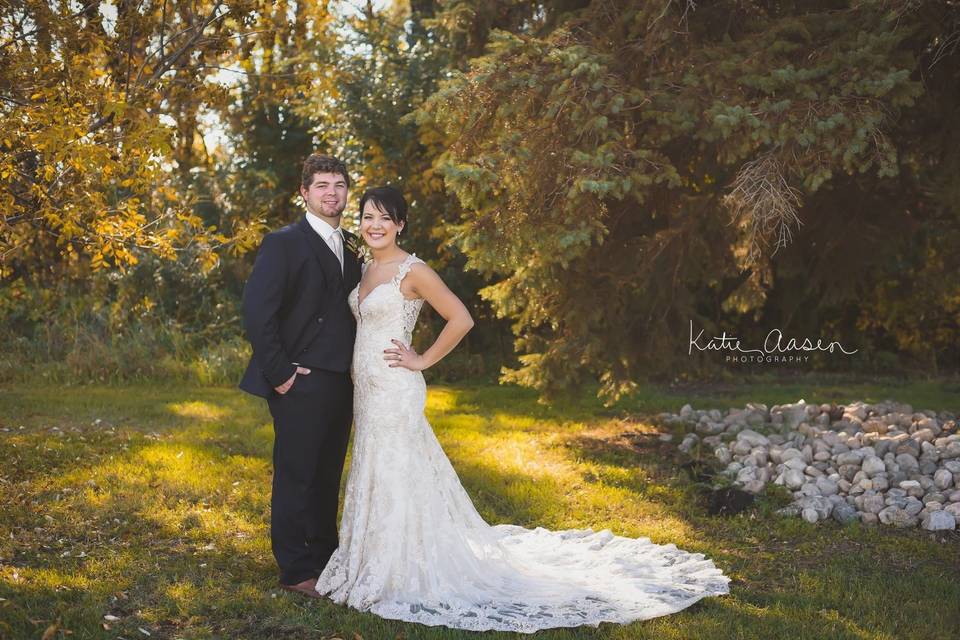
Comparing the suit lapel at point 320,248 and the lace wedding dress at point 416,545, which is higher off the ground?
the suit lapel at point 320,248

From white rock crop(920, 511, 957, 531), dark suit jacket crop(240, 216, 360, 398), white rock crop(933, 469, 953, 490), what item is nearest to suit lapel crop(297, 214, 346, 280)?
dark suit jacket crop(240, 216, 360, 398)

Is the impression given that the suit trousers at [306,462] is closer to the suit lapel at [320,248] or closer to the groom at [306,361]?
the groom at [306,361]

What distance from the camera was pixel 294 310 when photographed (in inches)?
165

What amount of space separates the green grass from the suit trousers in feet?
0.77

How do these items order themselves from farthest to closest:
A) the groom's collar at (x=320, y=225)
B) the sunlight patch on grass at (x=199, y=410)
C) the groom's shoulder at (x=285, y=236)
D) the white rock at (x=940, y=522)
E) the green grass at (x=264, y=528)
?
1. the sunlight patch on grass at (x=199, y=410)
2. the white rock at (x=940, y=522)
3. the groom's collar at (x=320, y=225)
4. the groom's shoulder at (x=285, y=236)
5. the green grass at (x=264, y=528)

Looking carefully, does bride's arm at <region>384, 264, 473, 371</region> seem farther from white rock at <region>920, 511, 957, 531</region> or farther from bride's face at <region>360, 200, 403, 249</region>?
white rock at <region>920, 511, 957, 531</region>

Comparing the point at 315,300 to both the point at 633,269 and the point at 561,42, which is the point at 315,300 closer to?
the point at 561,42

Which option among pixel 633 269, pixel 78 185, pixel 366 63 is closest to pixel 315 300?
pixel 78 185

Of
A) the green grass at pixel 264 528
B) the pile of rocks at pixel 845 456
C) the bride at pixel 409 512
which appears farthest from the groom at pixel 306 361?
the pile of rocks at pixel 845 456

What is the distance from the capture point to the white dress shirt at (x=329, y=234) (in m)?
4.30

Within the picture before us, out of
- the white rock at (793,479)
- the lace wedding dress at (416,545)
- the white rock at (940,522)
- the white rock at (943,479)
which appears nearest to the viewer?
the lace wedding dress at (416,545)

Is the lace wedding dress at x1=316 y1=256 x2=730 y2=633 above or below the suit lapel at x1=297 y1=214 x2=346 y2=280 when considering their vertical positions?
below

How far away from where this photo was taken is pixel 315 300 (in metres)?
4.21

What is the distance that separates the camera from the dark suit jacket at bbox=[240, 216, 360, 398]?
405cm
